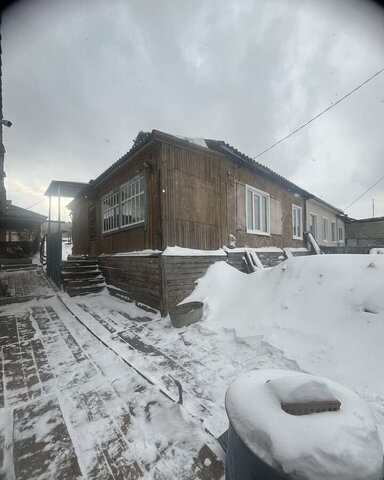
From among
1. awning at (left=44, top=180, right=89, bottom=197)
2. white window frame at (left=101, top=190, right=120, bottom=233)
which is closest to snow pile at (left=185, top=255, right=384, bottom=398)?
white window frame at (left=101, top=190, right=120, bottom=233)

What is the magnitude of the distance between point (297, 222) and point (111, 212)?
1011cm

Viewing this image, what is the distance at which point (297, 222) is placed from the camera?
13.2m

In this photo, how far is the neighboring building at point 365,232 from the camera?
67.2ft

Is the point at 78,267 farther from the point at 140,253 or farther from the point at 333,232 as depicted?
the point at 333,232

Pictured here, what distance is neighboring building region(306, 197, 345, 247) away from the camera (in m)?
15.0

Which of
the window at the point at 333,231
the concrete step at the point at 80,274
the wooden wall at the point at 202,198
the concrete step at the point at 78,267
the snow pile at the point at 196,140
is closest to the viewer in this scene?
the wooden wall at the point at 202,198

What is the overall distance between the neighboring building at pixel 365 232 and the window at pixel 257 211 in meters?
15.3

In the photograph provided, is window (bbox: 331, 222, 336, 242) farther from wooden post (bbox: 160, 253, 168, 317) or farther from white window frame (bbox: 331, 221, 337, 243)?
wooden post (bbox: 160, 253, 168, 317)

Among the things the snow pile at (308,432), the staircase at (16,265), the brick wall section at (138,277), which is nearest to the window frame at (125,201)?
the brick wall section at (138,277)

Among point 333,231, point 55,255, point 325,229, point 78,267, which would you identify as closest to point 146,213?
point 78,267

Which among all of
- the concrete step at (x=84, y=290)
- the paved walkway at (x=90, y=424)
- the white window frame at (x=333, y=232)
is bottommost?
the paved walkway at (x=90, y=424)

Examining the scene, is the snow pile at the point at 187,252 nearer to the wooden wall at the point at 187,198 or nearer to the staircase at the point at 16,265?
the wooden wall at the point at 187,198

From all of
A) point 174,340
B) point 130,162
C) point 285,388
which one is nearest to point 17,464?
point 285,388

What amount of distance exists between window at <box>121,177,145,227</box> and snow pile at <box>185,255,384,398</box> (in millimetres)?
3448
